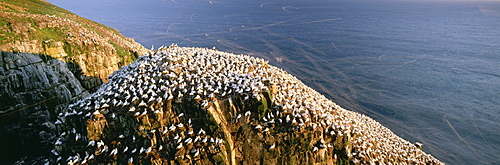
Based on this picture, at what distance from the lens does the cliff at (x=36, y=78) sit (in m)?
22.2

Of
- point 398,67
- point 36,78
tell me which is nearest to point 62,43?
point 36,78

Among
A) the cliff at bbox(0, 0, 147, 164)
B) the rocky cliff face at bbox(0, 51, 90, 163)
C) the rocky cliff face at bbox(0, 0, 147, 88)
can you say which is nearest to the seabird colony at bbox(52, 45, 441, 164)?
the rocky cliff face at bbox(0, 51, 90, 163)

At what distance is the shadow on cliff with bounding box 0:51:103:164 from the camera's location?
2199 cm

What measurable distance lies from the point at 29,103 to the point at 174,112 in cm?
1573

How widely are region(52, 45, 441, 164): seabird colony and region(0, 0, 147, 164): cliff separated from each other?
829 cm

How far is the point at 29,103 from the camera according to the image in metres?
22.8

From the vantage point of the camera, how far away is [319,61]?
72.1m

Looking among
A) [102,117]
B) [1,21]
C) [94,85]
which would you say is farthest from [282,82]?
[1,21]

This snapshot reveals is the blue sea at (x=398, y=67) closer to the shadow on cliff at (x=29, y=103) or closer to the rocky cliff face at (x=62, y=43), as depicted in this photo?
the rocky cliff face at (x=62, y=43)

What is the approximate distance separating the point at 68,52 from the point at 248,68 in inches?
787

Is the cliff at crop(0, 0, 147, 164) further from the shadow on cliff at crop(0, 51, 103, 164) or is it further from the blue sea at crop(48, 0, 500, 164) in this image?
the blue sea at crop(48, 0, 500, 164)

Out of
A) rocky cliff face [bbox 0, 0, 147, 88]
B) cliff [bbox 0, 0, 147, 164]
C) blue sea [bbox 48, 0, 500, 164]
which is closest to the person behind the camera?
cliff [bbox 0, 0, 147, 164]

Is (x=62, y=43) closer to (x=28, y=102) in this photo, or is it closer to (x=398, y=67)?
(x=28, y=102)

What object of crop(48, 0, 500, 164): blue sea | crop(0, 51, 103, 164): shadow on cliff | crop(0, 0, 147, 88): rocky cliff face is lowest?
crop(48, 0, 500, 164): blue sea
